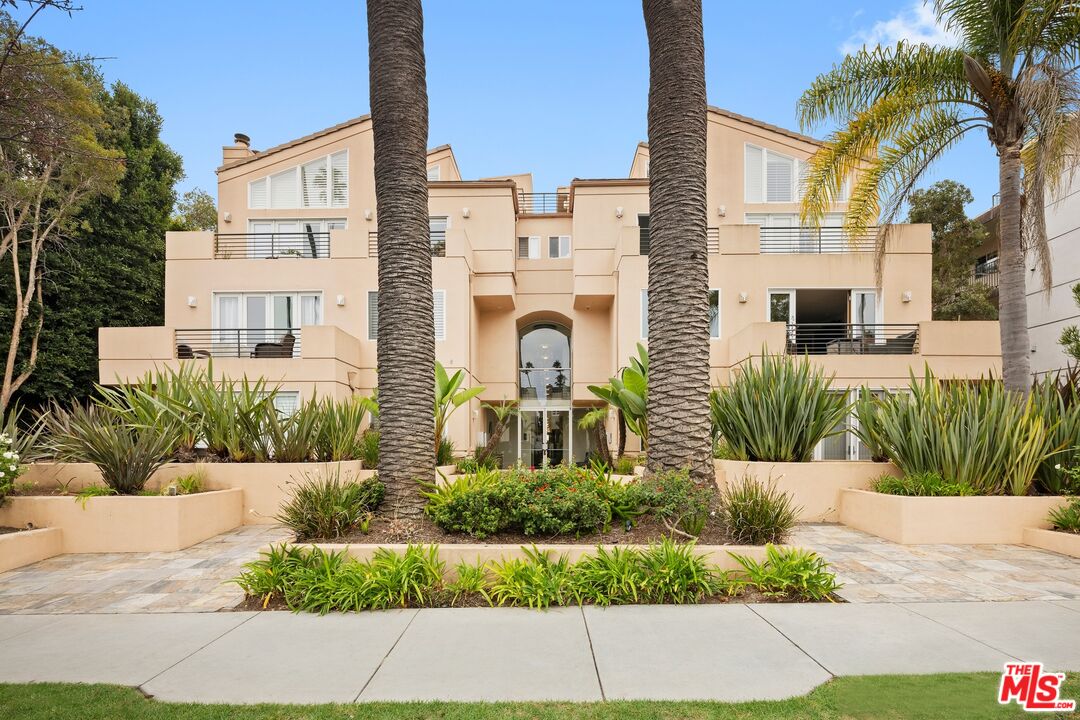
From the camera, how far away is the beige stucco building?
15844 millimetres

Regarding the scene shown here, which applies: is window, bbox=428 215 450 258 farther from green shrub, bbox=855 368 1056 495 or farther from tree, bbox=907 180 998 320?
tree, bbox=907 180 998 320

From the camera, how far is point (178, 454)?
35.4 feet

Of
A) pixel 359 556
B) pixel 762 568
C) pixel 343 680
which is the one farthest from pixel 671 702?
pixel 359 556

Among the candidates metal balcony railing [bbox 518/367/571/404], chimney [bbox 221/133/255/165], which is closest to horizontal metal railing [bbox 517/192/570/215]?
metal balcony railing [bbox 518/367/571/404]

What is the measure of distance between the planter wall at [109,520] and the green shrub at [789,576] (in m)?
7.79

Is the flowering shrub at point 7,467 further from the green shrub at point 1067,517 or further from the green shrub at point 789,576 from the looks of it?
the green shrub at point 1067,517

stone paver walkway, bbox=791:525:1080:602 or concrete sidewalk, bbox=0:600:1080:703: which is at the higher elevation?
concrete sidewalk, bbox=0:600:1080:703

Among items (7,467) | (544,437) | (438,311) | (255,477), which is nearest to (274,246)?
(438,311)

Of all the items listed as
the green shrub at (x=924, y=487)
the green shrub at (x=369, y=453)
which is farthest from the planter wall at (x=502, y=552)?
the green shrub at (x=369, y=453)

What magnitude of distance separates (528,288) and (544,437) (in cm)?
536

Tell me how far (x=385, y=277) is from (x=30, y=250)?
68.7ft

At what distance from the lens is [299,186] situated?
69.1 ft

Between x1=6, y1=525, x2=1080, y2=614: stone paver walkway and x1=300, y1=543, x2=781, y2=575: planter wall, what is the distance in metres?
1.10

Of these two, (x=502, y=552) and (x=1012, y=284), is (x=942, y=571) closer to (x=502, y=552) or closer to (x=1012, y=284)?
(x=502, y=552)
